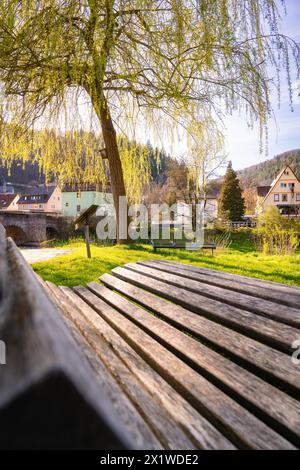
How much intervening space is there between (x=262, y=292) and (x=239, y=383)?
100cm

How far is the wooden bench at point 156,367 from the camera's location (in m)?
0.40

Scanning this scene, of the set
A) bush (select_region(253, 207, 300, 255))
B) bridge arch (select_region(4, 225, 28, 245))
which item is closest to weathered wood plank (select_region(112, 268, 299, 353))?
bush (select_region(253, 207, 300, 255))

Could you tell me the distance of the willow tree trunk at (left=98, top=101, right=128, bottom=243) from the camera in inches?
368

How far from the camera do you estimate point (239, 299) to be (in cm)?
201

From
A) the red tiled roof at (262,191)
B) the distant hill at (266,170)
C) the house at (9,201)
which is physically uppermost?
the distant hill at (266,170)

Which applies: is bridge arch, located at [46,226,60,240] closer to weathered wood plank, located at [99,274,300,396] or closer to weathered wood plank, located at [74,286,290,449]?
weathered wood plank, located at [99,274,300,396]

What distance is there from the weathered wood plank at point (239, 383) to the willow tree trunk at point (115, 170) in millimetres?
8112

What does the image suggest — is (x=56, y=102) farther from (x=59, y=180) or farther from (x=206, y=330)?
(x=206, y=330)

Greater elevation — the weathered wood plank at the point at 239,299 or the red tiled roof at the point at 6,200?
the red tiled roof at the point at 6,200

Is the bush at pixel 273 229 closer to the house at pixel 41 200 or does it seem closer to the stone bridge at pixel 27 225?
the stone bridge at pixel 27 225

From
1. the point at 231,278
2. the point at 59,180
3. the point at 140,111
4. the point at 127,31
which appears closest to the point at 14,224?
the point at 59,180

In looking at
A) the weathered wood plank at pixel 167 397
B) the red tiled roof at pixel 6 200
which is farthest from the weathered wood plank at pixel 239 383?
the red tiled roof at pixel 6 200

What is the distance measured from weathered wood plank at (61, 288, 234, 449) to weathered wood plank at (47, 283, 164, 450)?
24 millimetres

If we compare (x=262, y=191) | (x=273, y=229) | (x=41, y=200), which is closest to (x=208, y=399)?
(x=273, y=229)
